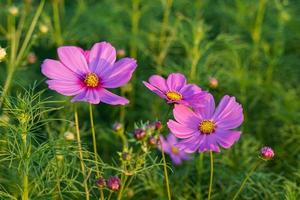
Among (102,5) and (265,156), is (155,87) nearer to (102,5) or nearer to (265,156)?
(265,156)

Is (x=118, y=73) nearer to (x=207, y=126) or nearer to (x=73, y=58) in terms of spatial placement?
(x=73, y=58)

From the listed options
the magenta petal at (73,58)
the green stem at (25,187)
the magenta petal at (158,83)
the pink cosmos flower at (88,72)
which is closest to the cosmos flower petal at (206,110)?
the magenta petal at (158,83)

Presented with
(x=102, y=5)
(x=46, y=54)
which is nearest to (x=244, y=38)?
(x=102, y=5)

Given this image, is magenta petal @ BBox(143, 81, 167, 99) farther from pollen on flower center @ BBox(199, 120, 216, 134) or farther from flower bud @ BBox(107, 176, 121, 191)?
flower bud @ BBox(107, 176, 121, 191)

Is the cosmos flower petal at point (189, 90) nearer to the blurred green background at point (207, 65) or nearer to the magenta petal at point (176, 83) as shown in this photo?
the magenta petal at point (176, 83)

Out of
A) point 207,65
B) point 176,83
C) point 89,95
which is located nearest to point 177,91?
point 176,83

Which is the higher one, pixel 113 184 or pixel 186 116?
pixel 186 116
